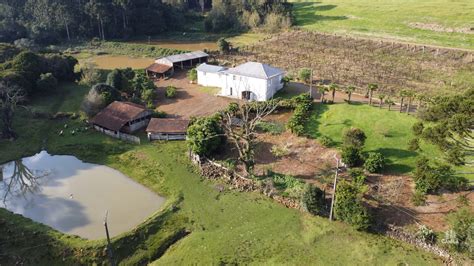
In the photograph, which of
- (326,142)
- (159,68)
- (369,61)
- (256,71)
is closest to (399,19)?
(369,61)

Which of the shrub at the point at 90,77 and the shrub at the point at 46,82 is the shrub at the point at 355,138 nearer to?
the shrub at the point at 90,77

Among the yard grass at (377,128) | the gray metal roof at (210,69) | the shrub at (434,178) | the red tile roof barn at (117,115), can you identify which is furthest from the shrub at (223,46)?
the shrub at (434,178)

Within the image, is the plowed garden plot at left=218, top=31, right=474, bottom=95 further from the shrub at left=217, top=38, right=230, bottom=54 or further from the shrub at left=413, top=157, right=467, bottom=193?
the shrub at left=413, top=157, right=467, bottom=193

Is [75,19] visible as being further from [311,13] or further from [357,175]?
[357,175]

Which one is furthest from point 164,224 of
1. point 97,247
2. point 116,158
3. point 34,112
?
point 34,112

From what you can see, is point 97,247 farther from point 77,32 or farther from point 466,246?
point 77,32

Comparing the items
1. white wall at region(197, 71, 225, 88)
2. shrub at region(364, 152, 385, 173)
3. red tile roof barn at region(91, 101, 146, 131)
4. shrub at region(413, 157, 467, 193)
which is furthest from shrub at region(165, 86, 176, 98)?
shrub at region(413, 157, 467, 193)
